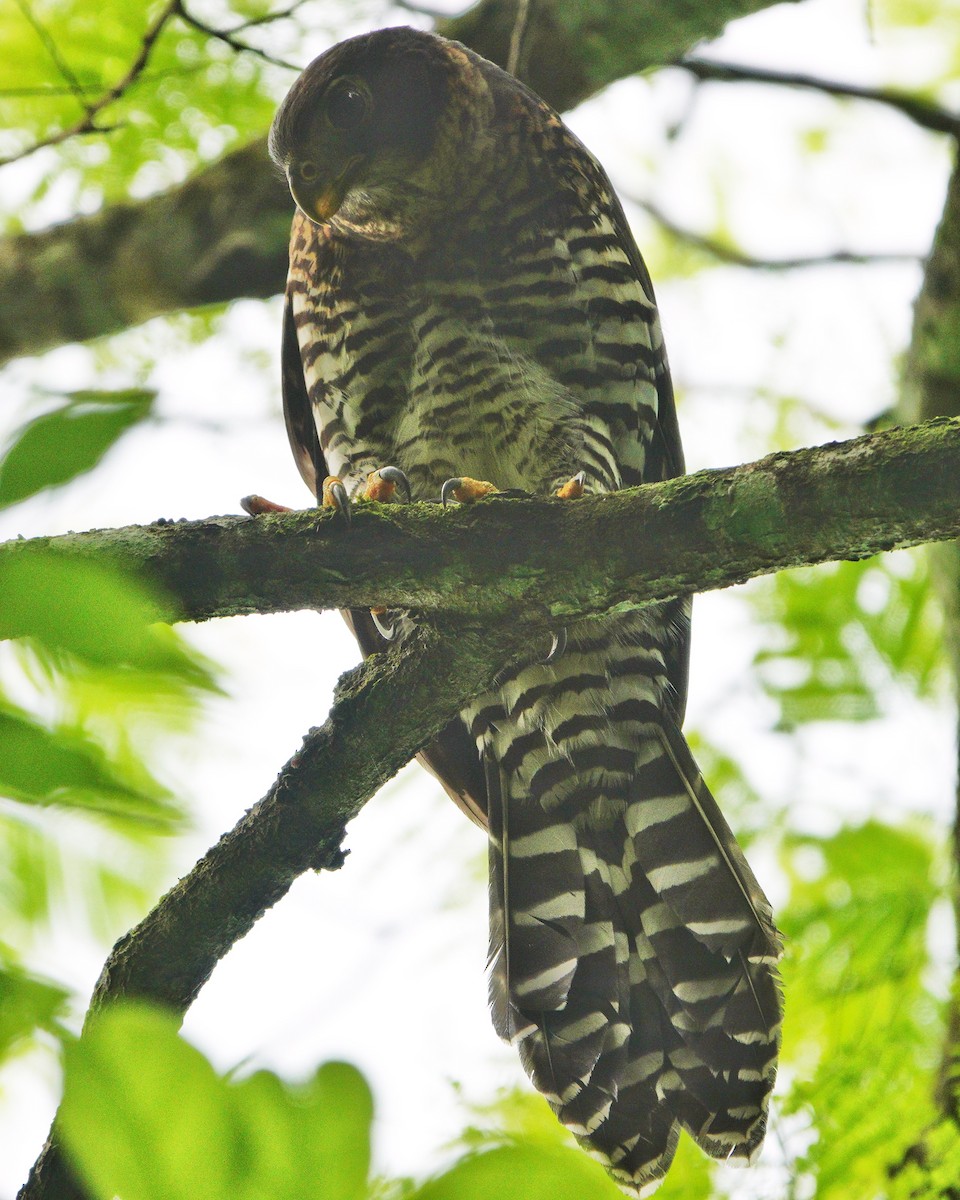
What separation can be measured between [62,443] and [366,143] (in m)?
3.40

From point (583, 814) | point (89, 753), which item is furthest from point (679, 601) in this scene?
point (89, 753)


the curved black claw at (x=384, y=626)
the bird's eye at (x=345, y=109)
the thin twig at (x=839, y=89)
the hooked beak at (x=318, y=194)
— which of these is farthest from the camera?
the thin twig at (x=839, y=89)

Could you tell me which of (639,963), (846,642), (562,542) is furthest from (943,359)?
(562,542)

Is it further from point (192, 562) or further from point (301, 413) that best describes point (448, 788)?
point (192, 562)

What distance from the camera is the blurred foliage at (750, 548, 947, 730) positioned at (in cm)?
488

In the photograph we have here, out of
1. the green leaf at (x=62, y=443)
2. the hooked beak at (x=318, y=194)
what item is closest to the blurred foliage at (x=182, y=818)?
the green leaf at (x=62, y=443)

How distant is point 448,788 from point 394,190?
186cm

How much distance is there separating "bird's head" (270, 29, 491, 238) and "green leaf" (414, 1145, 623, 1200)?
11.0 feet

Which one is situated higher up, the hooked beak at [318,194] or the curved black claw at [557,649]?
the hooked beak at [318,194]

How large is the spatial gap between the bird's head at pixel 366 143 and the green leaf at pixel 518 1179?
132 inches

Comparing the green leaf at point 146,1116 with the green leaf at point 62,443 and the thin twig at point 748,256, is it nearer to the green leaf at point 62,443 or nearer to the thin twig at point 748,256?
the green leaf at point 62,443

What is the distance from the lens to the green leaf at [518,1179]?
740 mm

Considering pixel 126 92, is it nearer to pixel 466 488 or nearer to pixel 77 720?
pixel 466 488

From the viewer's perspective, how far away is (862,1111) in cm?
284
